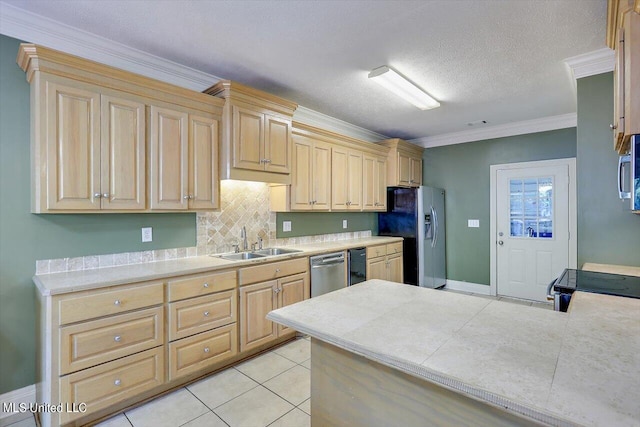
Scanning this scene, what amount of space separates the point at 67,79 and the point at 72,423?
216cm

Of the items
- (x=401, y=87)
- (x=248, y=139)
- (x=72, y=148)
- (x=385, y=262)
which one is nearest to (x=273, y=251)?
(x=248, y=139)

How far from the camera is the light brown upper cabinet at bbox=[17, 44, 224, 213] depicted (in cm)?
199

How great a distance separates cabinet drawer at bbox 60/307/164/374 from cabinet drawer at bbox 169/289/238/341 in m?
A: 0.10

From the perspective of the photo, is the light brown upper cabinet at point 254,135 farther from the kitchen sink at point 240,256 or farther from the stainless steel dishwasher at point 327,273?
the stainless steel dishwasher at point 327,273

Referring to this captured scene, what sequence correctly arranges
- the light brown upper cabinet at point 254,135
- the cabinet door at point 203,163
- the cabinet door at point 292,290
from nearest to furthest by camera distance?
the cabinet door at point 203,163 → the light brown upper cabinet at point 254,135 → the cabinet door at point 292,290

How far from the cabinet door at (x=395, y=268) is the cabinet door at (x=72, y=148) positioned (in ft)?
11.6

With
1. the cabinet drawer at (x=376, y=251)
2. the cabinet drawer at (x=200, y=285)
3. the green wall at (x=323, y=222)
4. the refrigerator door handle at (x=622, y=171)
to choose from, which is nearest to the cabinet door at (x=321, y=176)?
the green wall at (x=323, y=222)

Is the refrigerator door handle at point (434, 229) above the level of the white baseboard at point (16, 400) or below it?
above

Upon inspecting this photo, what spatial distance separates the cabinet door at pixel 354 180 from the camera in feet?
14.1

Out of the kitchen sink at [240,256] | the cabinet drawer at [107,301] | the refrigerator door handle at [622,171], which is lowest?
the cabinet drawer at [107,301]

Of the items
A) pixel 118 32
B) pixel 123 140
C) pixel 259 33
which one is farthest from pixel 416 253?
pixel 118 32

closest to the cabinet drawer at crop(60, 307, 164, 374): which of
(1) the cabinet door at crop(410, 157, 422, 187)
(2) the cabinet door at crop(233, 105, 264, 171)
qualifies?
(2) the cabinet door at crop(233, 105, 264, 171)

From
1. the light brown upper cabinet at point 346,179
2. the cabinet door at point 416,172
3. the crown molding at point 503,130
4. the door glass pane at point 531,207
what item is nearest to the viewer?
the light brown upper cabinet at point 346,179

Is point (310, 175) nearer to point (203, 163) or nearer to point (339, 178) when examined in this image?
point (339, 178)
